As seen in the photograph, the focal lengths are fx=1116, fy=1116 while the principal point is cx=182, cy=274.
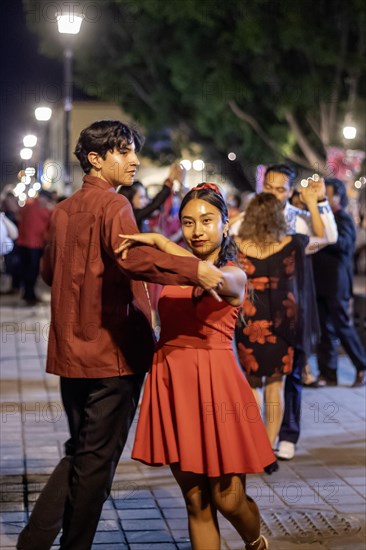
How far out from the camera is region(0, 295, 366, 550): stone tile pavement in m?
5.92

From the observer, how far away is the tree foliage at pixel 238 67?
30375mm

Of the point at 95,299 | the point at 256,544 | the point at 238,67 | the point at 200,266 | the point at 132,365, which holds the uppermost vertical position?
the point at 238,67

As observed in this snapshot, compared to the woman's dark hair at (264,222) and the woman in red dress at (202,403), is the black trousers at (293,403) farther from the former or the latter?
the woman in red dress at (202,403)

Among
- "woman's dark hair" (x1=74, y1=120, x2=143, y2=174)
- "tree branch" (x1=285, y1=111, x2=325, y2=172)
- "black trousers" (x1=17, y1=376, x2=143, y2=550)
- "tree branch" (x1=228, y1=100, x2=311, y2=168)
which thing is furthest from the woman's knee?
"tree branch" (x1=228, y1=100, x2=311, y2=168)

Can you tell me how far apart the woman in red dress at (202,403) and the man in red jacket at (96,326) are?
0.11 m

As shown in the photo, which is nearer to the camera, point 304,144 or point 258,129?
point 304,144

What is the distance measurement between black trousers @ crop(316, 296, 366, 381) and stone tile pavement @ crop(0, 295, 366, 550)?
0.54 meters

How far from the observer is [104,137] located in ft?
16.1

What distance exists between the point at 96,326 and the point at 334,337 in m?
6.38

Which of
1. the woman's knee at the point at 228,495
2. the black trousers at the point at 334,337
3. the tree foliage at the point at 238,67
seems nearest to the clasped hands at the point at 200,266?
the woman's knee at the point at 228,495

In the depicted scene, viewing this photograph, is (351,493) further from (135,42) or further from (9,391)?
(135,42)

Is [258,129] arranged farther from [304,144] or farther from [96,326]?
[96,326]

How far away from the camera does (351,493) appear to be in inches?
269

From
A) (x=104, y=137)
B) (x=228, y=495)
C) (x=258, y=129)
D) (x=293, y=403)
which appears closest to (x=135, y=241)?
(x=104, y=137)
